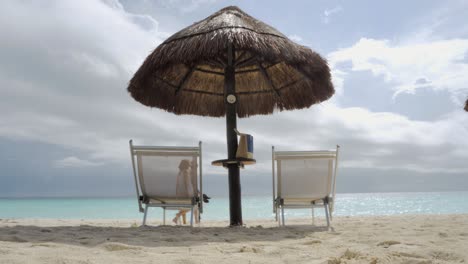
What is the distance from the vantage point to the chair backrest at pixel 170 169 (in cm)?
385

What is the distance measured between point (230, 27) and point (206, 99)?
7.51ft

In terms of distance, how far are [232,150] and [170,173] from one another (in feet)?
3.55

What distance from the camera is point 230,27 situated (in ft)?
14.6

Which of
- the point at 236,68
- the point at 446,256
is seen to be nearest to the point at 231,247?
the point at 446,256

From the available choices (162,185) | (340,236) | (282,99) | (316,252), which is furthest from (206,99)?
(316,252)

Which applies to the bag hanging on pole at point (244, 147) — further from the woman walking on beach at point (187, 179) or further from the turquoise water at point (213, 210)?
the turquoise water at point (213, 210)

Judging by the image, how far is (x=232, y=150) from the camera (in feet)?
15.5

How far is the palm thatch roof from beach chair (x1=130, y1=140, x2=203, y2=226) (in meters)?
1.18

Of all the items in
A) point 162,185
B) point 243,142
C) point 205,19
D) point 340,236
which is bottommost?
point 340,236

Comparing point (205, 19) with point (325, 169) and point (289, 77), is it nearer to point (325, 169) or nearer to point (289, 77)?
point (289, 77)

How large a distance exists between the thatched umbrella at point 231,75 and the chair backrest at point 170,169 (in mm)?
789

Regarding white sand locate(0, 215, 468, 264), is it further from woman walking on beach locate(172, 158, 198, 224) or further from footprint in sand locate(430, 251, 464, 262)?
woman walking on beach locate(172, 158, 198, 224)

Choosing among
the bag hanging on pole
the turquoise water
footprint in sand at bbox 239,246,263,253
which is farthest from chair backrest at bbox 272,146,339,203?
the turquoise water

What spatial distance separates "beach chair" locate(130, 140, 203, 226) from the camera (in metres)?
3.85
